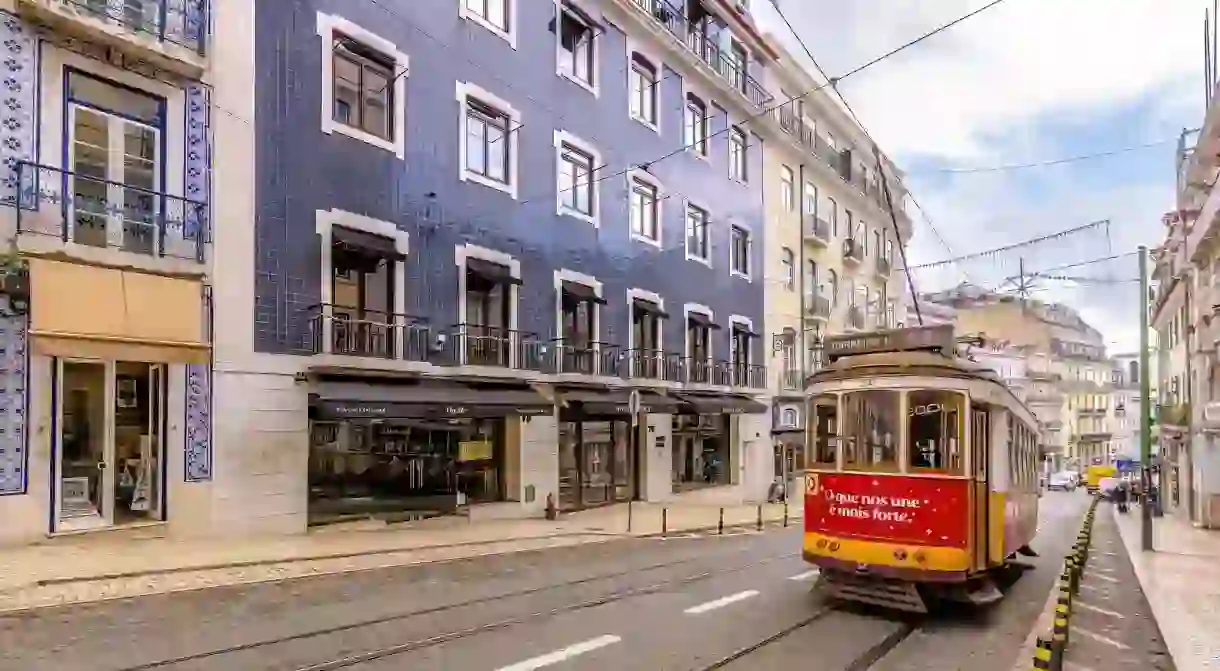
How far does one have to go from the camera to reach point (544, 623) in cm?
1013

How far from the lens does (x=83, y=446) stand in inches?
573

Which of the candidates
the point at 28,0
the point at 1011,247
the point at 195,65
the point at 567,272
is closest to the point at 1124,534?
the point at 1011,247

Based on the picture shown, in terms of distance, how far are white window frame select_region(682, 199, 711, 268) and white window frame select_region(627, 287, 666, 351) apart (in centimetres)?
260

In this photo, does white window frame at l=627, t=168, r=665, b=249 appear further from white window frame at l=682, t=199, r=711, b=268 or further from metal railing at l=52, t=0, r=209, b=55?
metal railing at l=52, t=0, r=209, b=55

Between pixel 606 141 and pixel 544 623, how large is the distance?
19188mm

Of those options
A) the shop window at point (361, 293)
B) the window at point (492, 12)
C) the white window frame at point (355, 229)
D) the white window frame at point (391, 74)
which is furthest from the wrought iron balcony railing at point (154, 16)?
the window at point (492, 12)

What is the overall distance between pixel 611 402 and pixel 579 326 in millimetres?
2337

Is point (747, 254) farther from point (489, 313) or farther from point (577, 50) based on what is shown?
point (489, 313)

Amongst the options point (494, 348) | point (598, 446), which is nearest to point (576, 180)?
point (494, 348)

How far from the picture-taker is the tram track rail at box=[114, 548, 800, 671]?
26.3ft

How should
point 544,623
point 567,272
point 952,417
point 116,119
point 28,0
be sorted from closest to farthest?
point 544,623, point 952,417, point 28,0, point 116,119, point 567,272

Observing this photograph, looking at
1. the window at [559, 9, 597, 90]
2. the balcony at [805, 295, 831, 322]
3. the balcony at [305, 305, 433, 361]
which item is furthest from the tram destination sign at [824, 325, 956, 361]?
the balcony at [805, 295, 831, 322]

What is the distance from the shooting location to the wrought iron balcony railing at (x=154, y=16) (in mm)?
14023

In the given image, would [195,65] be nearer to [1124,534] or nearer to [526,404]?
[526,404]
